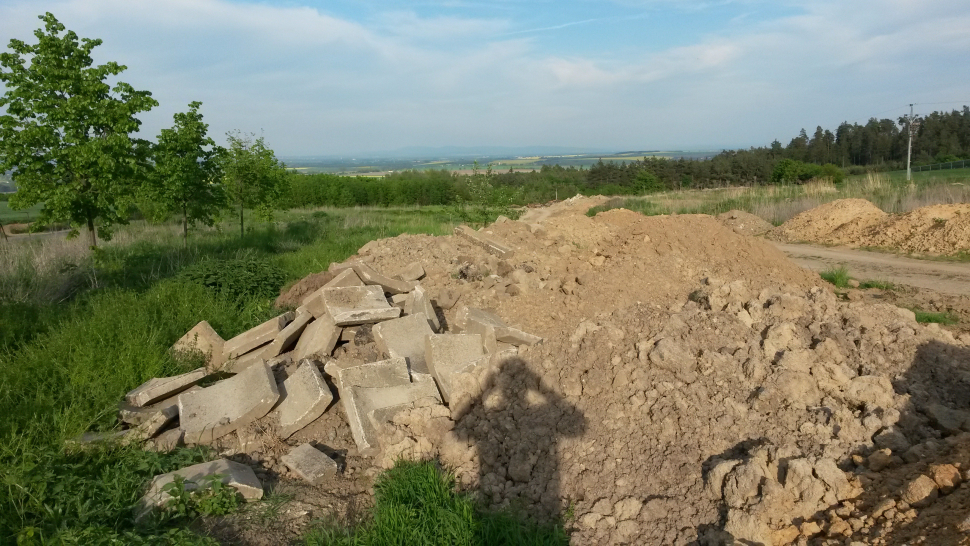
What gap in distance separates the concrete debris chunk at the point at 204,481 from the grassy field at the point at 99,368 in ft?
0.45

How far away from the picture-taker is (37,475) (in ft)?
Result: 14.5

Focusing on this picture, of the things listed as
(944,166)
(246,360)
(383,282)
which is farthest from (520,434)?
(944,166)

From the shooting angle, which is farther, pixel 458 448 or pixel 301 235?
pixel 301 235

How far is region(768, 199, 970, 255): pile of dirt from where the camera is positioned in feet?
43.9

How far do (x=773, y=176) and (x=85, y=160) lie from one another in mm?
40243

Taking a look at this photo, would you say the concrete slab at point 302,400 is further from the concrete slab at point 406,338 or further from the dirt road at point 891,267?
the dirt road at point 891,267

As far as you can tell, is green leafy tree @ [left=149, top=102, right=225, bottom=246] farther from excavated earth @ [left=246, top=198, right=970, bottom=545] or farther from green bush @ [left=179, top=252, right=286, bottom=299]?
excavated earth @ [left=246, top=198, right=970, bottom=545]

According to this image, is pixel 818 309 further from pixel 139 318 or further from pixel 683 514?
pixel 139 318

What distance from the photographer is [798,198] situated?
76.8 ft

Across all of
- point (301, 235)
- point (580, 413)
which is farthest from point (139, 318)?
point (301, 235)

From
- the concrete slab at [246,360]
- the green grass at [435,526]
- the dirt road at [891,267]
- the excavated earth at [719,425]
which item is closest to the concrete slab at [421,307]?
the excavated earth at [719,425]

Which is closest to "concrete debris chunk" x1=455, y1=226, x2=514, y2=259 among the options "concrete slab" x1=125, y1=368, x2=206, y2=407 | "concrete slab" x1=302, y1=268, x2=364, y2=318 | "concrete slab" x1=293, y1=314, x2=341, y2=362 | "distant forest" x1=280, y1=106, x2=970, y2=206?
"concrete slab" x1=302, y1=268, x2=364, y2=318

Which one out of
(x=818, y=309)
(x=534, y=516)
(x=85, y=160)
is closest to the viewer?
(x=534, y=516)

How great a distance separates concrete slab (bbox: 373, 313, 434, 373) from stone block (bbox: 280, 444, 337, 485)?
1.42 meters
